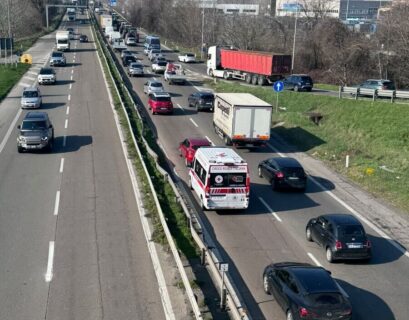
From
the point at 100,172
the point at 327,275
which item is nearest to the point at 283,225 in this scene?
the point at 327,275

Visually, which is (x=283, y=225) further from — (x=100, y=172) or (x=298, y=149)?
(x=298, y=149)

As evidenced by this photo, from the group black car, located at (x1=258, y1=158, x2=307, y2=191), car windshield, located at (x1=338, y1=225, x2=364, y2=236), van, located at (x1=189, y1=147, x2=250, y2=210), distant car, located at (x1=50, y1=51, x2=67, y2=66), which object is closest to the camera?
car windshield, located at (x1=338, y1=225, x2=364, y2=236)

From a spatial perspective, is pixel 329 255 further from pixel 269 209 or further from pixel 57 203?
pixel 57 203

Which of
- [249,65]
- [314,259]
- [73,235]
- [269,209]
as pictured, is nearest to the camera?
[73,235]

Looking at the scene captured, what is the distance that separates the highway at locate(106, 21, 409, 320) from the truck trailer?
2490cm

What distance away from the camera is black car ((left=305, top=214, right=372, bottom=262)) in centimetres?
1994

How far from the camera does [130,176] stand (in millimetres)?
27891

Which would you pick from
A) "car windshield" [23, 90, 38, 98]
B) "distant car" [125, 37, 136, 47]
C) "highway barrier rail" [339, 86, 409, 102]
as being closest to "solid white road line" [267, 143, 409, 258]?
"highway barrier rail" [339, 86, 409, 102]

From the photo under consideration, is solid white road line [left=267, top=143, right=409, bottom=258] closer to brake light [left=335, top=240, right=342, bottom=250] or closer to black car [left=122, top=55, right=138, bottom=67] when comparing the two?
brake light [left=335, top=240, right=342, bottom=250]

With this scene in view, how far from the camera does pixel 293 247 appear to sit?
21.4m

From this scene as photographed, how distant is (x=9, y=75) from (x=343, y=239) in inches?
2019

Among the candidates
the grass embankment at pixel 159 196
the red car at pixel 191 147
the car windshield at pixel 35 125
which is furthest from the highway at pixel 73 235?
the red car at pixel 191 147

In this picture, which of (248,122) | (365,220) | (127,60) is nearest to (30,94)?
(248,122)

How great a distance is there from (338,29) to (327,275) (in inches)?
2728
